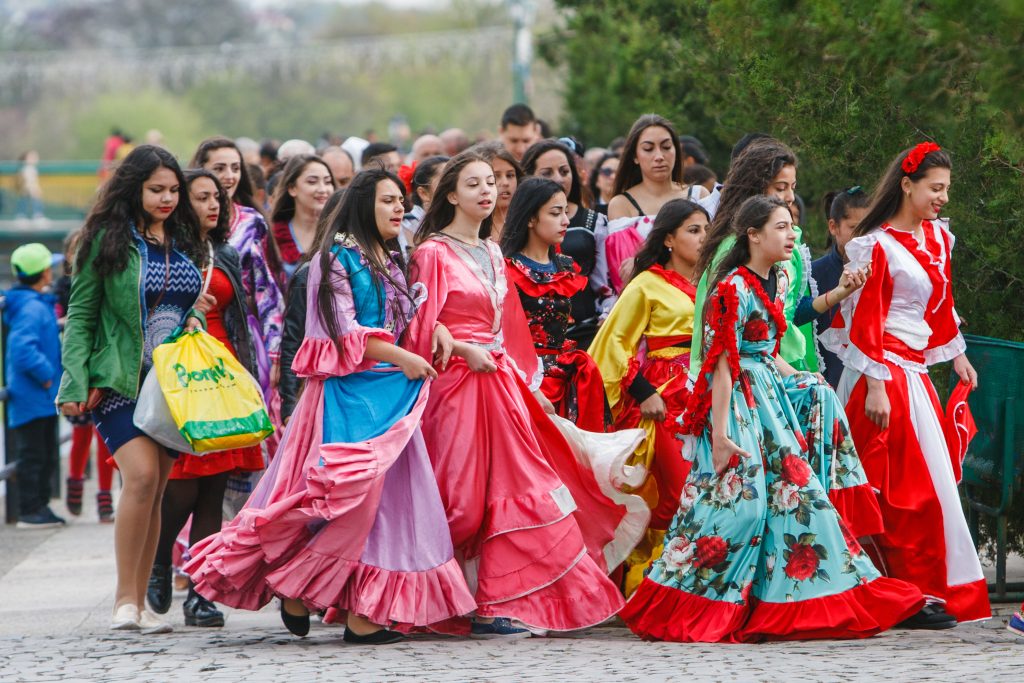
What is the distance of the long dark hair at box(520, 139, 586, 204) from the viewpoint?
8.61 m

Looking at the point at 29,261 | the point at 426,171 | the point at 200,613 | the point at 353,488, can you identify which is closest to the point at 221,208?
the point at 426,171

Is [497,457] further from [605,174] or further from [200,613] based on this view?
[605,174]

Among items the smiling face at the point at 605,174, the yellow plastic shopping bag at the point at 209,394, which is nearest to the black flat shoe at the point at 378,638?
the yellow plastic shopping bag at the point at 209,394

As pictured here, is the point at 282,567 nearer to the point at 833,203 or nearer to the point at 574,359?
the point at 574,359

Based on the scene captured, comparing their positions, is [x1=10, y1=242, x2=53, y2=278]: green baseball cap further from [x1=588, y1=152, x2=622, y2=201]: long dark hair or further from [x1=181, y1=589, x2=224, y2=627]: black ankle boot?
[x1=181, y1=589, x2=224, y2=627]: black ankle boot

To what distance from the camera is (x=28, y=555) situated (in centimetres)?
1041

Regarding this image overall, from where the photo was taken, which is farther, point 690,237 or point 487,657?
point 690,237

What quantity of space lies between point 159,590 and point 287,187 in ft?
7.48

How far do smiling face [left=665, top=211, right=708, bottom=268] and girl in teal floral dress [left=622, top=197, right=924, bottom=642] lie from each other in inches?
21.6

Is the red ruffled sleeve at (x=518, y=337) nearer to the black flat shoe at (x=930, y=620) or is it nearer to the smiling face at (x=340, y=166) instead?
the black flat shoe at (x=930, y=620)

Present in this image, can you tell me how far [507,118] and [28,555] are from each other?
159 inches

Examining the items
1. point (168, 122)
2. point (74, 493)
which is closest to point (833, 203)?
point (74, 493)

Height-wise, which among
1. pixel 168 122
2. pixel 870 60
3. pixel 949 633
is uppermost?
pixel 168 122

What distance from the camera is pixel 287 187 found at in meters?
8.86
